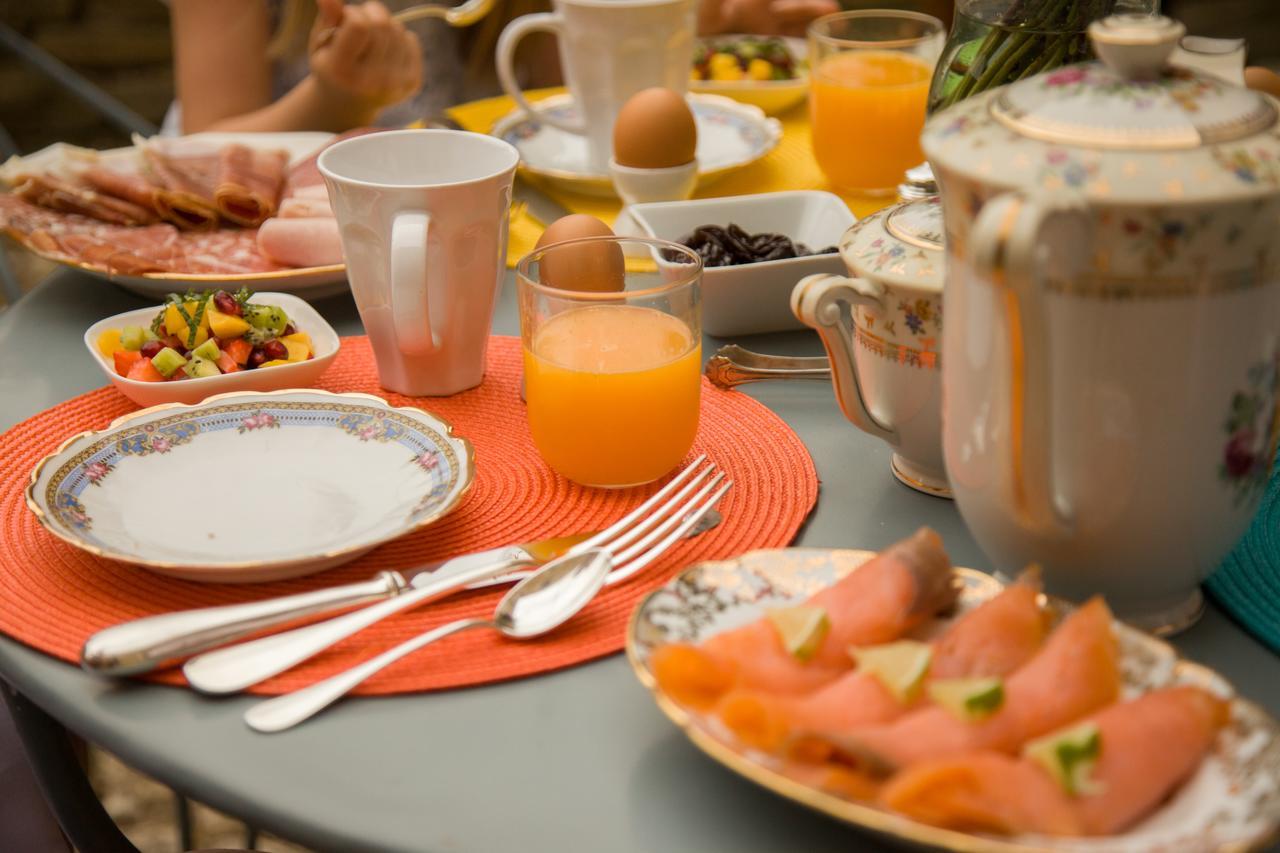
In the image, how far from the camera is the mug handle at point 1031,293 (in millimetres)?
544

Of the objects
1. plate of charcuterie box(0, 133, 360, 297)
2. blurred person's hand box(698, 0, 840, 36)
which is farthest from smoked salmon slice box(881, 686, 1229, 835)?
blurred person's hand box(698, 0, 840, 36)

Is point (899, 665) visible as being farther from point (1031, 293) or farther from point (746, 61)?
point (746, 61)

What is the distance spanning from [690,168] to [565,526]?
63 cm

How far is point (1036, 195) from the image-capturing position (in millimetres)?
552

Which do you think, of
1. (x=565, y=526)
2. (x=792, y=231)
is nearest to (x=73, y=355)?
(x=565, y=526)

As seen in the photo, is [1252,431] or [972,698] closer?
[972,698]

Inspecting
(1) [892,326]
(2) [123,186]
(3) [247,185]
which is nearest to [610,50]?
(3) [247,185]

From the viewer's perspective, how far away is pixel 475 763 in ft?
2.07

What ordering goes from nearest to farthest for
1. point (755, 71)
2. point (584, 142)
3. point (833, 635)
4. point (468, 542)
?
1. point (833, 635)
2. point (468, 542)
3. point (584, 142)
4. point (755, 71)

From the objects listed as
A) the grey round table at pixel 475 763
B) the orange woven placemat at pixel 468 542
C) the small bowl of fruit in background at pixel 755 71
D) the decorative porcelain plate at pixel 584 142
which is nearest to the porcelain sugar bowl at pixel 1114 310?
the grey round table at pixel 475 763

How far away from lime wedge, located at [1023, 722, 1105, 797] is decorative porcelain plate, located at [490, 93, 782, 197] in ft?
3.31

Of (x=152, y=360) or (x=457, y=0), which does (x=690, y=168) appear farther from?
(x=457, y=0)

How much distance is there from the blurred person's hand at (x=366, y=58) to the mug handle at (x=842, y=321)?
1155mm

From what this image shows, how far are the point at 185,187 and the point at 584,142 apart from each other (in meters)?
0.49
